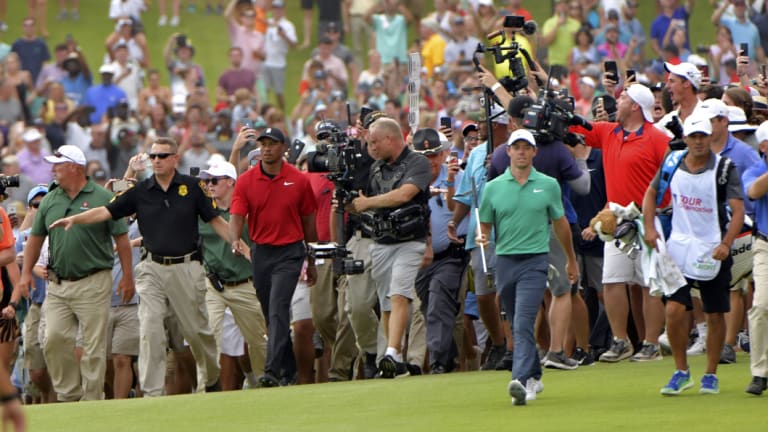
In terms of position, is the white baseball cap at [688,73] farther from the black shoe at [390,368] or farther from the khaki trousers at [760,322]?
the black shoe at [390,368]

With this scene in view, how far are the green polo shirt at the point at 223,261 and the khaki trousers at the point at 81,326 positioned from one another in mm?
1004

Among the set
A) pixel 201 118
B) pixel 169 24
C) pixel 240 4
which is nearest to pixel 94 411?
pixel 201 118

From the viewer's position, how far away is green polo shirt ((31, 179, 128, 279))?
50.1ft

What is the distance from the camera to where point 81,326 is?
15336 mm

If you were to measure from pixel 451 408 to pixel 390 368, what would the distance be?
248 cm

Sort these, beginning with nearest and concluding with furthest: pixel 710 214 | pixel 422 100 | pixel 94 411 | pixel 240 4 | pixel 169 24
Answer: pixel 710 214 → pixel 94 411 → pixel 422 100 → pixel 240 4 → pixel 169 24

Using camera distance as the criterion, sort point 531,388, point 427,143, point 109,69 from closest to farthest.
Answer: point 531,388 < point 427,143 < point 109,69

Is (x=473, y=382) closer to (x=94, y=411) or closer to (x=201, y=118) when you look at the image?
(x=94, y=411)

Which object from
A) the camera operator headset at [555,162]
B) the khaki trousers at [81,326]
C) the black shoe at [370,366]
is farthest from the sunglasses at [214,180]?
the camera operator headset at [555,162]

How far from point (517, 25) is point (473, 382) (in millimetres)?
3457

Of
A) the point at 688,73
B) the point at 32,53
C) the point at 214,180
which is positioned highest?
the point at 32,53

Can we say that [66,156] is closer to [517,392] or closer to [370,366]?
[370,366]

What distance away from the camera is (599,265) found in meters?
15.6

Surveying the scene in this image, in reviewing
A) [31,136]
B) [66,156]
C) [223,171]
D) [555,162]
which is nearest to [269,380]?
[223,171]
